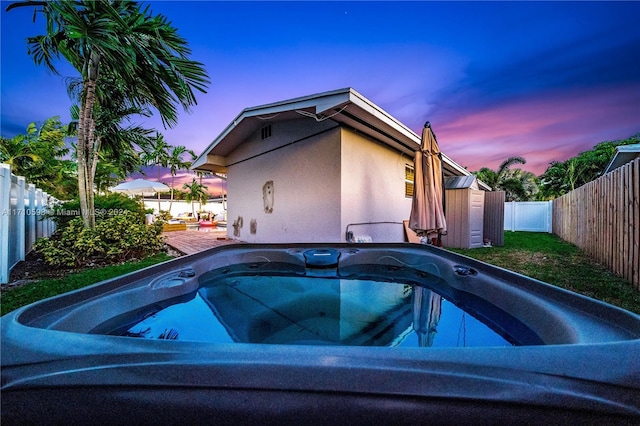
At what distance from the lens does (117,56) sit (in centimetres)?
426

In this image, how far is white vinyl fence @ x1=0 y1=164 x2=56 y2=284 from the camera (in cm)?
356

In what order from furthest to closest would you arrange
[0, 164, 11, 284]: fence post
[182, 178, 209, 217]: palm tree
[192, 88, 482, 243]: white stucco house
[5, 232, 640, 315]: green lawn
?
1. [182, 178, 209, 217]: palm tree
2. [192, 88, 482, 243]: white stucco house
3. [0, 164, 11, 284]: fence post
4. [5, 232, 640, 315]: green lawn

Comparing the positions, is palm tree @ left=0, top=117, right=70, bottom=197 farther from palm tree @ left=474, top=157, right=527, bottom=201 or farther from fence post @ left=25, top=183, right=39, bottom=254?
palm tree @ left=474, top=157, right=527, bottom=201

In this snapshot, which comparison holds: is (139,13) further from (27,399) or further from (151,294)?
(27,399)

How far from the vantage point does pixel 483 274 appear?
215cm

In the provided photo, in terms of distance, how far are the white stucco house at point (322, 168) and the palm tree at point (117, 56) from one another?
4.53ft

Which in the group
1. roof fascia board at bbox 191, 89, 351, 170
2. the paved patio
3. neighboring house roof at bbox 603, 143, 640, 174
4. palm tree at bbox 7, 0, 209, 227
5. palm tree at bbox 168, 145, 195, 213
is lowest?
the paved patio

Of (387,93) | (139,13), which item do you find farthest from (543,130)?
(139,13)

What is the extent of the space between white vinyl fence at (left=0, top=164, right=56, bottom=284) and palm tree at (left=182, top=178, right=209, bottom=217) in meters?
19.3

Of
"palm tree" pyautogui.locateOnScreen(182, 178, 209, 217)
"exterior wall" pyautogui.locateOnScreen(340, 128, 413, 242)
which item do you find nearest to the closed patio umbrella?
"exterior wall" pyautogui.locateOnScreen(340, 128, 413, 242)

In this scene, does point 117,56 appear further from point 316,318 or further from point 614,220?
point 614,220

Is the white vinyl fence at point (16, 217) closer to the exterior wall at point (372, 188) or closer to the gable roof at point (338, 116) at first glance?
the gable roof at point (338, 116)

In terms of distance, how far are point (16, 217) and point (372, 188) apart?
649cm

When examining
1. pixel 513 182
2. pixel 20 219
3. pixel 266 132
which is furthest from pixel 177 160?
pixel 513 182
